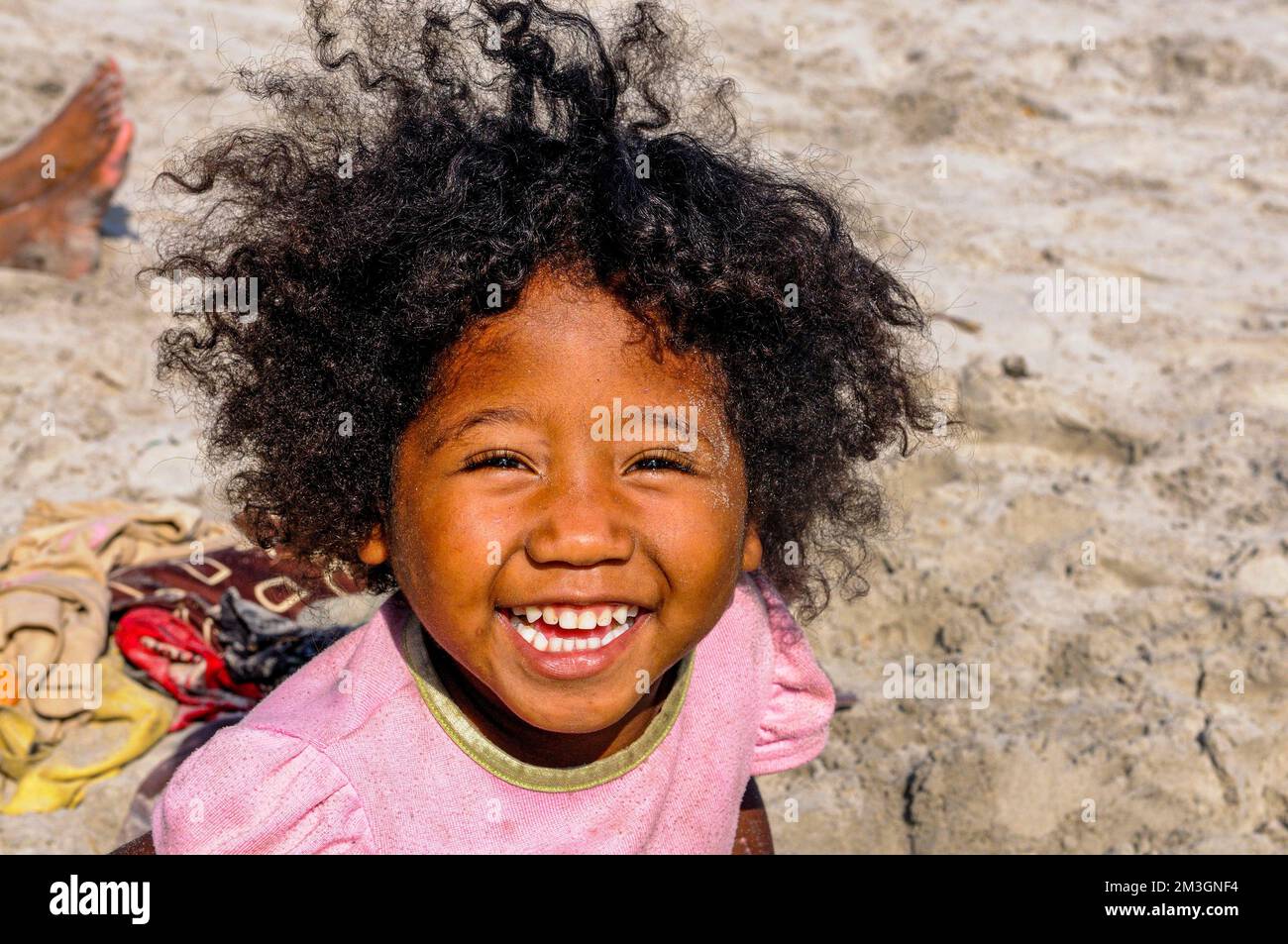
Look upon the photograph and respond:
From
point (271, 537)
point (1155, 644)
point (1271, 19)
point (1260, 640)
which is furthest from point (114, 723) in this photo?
point (1271, 19)

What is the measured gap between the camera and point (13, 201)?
4.62 metres

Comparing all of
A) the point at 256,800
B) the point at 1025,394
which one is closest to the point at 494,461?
the point at 256,800

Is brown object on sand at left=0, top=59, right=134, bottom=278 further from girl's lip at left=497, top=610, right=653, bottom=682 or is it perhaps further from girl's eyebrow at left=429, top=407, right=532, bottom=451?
girl's lip at left=497, top=610, right=653, bottom=682

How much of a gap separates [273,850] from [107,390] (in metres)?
2.74

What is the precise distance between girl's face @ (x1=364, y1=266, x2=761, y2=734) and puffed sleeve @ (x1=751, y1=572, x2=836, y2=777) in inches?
20.1

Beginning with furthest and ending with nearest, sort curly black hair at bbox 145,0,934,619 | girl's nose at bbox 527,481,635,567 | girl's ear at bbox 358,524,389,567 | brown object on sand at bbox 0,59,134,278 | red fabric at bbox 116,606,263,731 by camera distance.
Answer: brown object on sand at bbox 0,59,134,278, red fabric at bbox 116,606,263,731, girl's ear at bbox 358,524,389,567, curly black hair at bbox 145,0,934,619, girl's nose at bbox 527,481,635,567

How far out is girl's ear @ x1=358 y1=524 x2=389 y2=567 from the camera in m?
1.87

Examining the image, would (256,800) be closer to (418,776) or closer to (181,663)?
(418,776)

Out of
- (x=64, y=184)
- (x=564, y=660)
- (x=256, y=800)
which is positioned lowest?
(x=256, y=800)

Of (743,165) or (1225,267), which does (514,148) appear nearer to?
(743,165)

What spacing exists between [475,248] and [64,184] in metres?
3.57

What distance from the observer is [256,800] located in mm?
1626

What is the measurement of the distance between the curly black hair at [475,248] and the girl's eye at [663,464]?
6.0 inches

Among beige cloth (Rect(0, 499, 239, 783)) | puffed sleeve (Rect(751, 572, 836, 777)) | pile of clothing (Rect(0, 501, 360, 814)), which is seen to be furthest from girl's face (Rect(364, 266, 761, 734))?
beige cloth (Rect(0, 499, 239, 783))
